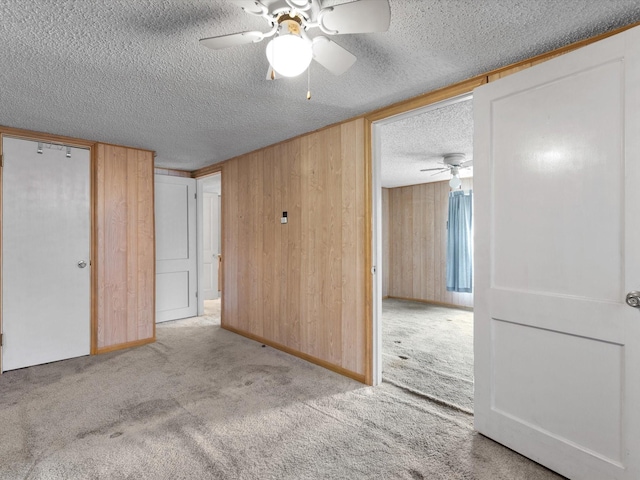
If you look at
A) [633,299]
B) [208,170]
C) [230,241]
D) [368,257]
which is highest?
[208,170]

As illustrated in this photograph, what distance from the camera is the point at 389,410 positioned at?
95.0 inches

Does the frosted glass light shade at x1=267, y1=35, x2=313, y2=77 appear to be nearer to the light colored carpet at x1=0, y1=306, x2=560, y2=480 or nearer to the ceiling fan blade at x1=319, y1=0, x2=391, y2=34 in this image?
the ceiling fan blade at x1=319, y1=0, x2=391, y2=34

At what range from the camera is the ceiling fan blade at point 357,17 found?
128 centimetres

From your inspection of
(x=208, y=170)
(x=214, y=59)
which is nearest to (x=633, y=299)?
(x=214, y=59)

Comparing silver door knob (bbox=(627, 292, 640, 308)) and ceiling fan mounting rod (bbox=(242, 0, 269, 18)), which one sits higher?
ceiling fan mounting rod (bbox=(242, 0, 269, 18))

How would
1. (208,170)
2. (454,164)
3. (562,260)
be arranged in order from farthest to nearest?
(208,170), (454,164), (562,260)

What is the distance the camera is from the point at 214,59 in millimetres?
1944

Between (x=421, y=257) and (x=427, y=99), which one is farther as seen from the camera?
(x=421, y=257)

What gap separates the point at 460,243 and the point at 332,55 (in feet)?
16.1

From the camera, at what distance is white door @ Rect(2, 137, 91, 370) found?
3.20 m

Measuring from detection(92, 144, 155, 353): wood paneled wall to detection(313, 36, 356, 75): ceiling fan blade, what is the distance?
9.92 feet

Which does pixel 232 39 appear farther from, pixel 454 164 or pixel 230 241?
pixel 454 164

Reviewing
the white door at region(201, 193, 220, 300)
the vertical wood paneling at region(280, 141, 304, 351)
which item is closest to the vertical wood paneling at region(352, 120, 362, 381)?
the vertical wood paneling at region(280, 141, 304, 351)

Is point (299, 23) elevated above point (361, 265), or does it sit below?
above
